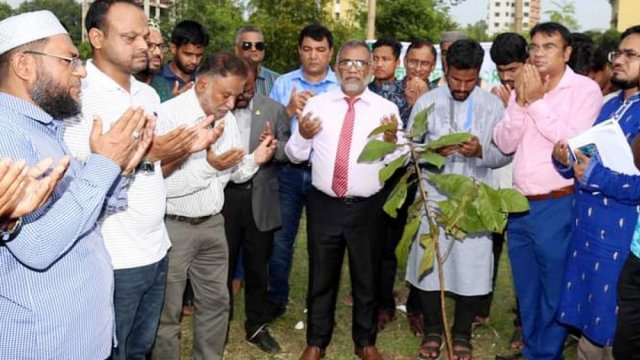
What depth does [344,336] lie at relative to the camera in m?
5.36

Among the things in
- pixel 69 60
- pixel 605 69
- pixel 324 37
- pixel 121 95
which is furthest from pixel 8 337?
pixel 605 69

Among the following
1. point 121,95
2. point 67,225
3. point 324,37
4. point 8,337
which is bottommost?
point 8,337

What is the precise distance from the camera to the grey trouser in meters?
3.97

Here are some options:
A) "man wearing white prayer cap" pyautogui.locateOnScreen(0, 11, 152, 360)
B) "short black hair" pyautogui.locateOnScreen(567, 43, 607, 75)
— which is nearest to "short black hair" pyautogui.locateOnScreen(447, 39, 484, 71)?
"short black hair" pyautogui.locateOnScreen(567, 43, 607, 75)

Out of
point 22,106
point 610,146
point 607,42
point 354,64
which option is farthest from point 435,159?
point 607,42

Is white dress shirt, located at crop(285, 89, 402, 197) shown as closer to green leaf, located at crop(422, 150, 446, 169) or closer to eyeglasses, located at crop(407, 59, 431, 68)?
green leaf, located at crop(422, 150, 446, 169)

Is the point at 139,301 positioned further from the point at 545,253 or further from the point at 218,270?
the point at 545,253

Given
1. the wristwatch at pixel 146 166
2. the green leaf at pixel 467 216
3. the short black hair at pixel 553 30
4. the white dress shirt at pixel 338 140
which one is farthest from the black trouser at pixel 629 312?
the wristwatch at pixel 146 166

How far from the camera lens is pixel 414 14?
21484 mm

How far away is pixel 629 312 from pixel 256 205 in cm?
244

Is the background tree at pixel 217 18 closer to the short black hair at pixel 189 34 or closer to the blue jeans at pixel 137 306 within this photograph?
the short black hair at pixel 189 34

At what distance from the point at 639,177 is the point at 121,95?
255cm

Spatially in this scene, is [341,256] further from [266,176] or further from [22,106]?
[22,106]

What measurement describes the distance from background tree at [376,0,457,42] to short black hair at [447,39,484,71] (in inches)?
664
